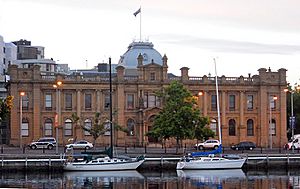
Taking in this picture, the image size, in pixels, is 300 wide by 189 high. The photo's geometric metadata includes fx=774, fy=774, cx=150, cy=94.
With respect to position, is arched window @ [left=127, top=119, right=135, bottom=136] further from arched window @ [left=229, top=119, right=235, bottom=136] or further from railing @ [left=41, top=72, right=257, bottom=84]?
arched window @ [left=229, top=119, right=235, bottom=136]

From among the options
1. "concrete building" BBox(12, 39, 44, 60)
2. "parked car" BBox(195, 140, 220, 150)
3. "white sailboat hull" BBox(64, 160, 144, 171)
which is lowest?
"white sailboat hull" BBox(64, 160, 144, 171)

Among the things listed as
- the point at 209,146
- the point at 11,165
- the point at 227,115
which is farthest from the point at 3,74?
the point at 11,165

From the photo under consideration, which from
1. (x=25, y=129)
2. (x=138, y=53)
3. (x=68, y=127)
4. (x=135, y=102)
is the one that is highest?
(x=138, y=53)

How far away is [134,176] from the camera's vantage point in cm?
7444

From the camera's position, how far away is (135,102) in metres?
122

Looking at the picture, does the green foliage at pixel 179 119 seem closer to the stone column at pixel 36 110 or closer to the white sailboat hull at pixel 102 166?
the white sailboat hull at pixel 102 166

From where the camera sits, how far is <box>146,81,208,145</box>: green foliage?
306 feet

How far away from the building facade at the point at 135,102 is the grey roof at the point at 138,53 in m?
6.95

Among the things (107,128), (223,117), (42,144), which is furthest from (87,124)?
(223,117)

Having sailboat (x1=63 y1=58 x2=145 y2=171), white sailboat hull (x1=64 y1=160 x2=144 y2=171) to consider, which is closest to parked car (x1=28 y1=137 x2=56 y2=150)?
sailboat (x1=63 y1=58 x2=145 y2=171)

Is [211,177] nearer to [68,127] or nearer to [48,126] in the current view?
[68,127]

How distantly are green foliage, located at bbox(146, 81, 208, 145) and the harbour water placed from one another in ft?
44.2

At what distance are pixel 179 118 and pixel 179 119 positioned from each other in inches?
4.8

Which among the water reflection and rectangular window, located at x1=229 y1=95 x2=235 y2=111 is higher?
rectangular window, located at x1=229 y1=95 x2=235 y2=111
